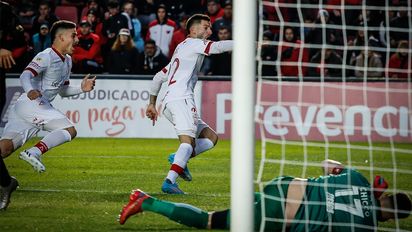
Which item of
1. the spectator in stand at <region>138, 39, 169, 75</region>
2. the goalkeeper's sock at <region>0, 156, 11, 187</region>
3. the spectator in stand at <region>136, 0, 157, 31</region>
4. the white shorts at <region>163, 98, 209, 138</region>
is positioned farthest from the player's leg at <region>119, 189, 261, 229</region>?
the spectator in stand at <region>136, 0, 157, 31</region>

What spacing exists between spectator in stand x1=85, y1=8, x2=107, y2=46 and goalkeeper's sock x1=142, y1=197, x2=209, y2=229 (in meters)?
12.0

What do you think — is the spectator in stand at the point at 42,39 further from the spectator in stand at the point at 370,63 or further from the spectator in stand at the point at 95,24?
the spectator in stand at the point at 370,63

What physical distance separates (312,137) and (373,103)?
1238 mm

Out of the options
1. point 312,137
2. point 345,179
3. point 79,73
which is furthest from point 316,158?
point 345,179

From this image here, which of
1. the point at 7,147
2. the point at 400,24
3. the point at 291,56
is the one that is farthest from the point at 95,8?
the point at 7,147

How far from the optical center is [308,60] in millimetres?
17984

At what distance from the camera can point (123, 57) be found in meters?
18.3

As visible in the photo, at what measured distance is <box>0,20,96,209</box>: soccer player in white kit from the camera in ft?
35.7

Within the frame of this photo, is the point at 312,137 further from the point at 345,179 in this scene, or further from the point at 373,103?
the point at 345,179

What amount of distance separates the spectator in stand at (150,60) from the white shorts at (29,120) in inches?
276

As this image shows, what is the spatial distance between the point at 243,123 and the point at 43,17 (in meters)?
14.4

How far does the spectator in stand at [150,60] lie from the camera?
59.7 feet

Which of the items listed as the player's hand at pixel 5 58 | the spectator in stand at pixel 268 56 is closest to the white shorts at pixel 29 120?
the player's hand at pixel 5 58

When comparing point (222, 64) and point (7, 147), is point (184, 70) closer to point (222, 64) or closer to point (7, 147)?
point (7, 147)
